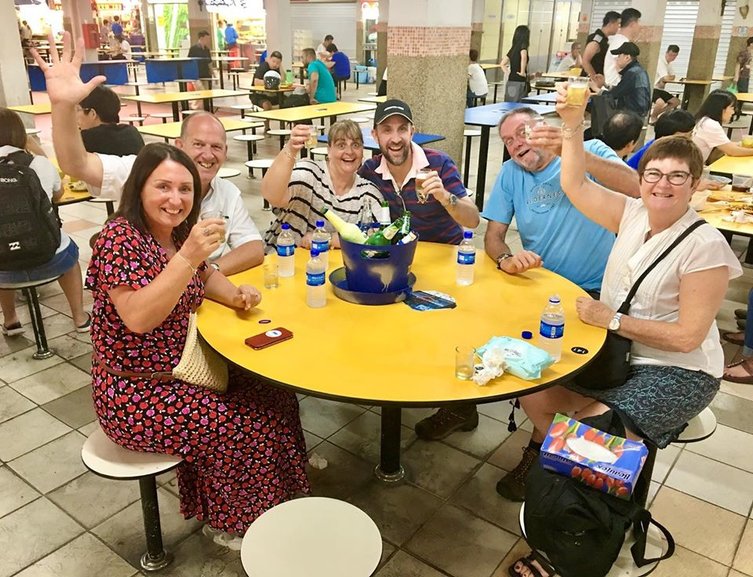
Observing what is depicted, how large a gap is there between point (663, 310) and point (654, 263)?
0.57ft

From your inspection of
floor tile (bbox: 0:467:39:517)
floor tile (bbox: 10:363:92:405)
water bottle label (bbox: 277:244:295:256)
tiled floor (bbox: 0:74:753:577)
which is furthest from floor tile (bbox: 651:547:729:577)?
floor tile (bbox: 10:363:92:405)

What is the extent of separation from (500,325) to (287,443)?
870 mm

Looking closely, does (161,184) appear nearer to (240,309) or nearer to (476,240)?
(240,309)

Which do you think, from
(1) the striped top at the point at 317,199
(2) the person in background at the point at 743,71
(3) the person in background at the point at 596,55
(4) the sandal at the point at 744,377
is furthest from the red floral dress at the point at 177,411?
(2) the person in background at the point at 743,71

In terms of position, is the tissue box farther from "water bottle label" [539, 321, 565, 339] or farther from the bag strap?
the bag strap

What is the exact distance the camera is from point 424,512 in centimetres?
259

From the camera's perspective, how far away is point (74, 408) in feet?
10.8

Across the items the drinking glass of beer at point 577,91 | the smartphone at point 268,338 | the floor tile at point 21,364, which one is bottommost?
the floor tile at point 21,364

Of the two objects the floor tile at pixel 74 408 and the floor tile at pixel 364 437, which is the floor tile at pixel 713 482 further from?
the floor tile at pixel 74 408

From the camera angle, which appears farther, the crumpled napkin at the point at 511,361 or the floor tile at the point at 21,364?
the floor tile at the point at 21,364

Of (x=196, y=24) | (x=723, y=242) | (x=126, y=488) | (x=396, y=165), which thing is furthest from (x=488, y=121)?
(x=196, y=24)

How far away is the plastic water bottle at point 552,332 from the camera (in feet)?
6.51

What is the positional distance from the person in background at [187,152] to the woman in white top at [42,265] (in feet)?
2.64

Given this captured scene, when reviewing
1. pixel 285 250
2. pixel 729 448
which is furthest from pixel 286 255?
pixel 729 448
